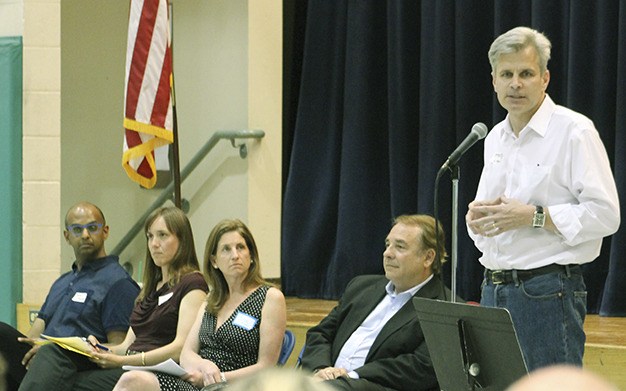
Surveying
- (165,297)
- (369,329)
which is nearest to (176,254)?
(165,297)

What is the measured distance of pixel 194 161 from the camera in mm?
7074

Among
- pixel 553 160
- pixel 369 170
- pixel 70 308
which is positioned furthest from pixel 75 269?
pixel 553 160

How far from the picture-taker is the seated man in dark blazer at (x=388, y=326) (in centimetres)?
417

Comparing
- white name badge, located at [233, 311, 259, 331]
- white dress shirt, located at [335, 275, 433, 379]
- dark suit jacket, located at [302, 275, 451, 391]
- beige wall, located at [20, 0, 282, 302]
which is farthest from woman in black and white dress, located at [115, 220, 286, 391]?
beige wall, located at [20, 0, 282, 302]

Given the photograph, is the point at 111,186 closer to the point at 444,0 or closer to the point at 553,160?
the point at 444,0

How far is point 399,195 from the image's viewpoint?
6.43 m

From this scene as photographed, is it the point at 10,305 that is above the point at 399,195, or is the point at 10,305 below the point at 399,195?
below

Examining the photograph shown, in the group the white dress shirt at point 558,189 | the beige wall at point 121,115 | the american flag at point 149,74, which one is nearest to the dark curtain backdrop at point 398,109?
the beige wall at point 121,115

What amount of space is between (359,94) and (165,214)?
1.88m

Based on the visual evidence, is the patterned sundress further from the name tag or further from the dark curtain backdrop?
the dark curtain backdrop

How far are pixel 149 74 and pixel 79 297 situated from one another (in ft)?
4.31

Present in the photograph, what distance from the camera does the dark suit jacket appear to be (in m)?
4.16

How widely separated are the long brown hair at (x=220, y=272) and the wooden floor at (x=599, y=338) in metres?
0.76

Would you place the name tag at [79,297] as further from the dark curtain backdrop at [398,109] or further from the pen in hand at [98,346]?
the dark curtain backdrop at [398,109]
